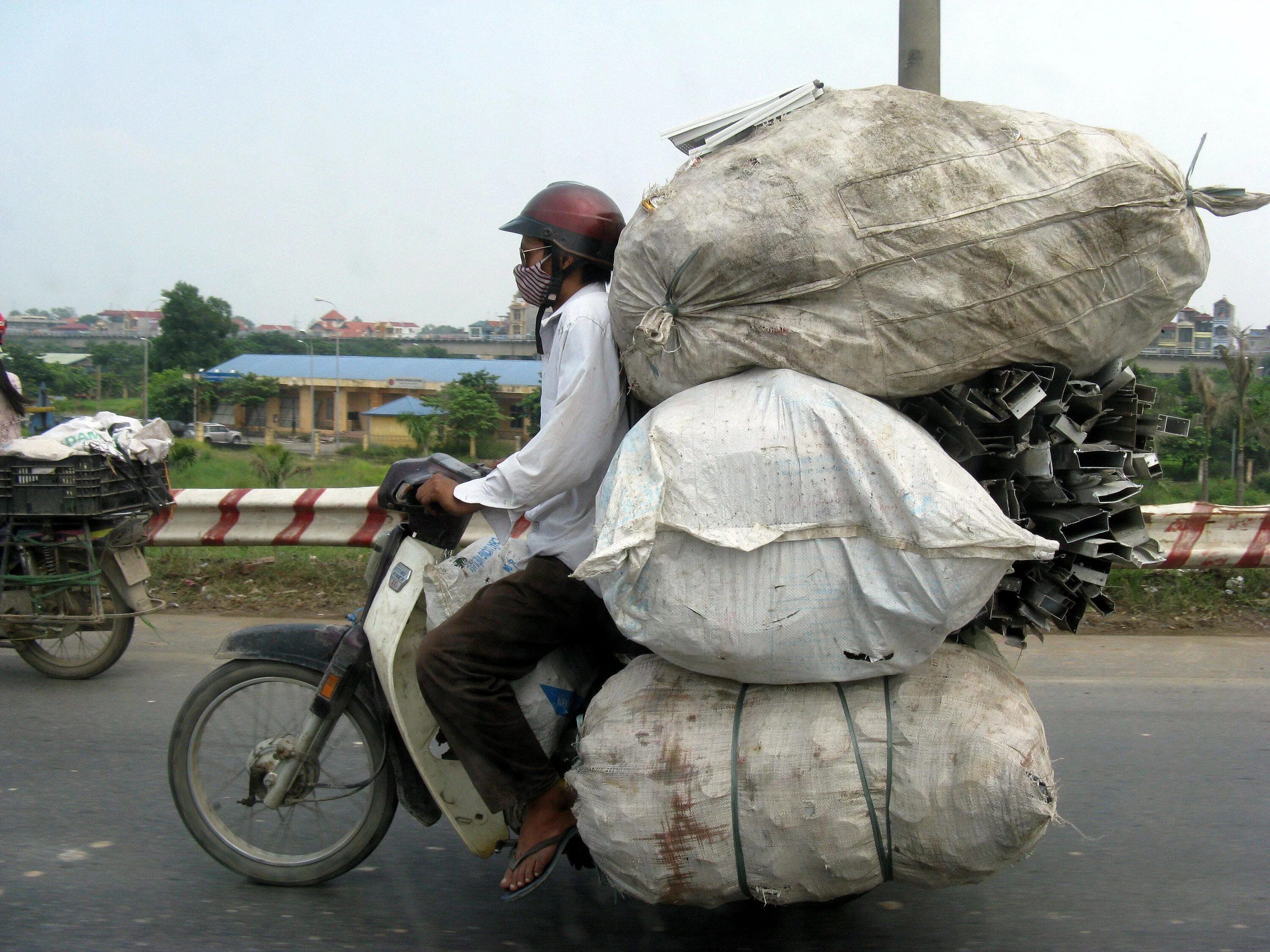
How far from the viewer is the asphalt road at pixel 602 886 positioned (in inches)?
98.0

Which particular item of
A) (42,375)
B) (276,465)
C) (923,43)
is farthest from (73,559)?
(276,465)

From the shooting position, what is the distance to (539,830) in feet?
7.98

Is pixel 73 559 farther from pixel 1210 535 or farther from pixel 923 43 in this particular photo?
pixel 1210 535

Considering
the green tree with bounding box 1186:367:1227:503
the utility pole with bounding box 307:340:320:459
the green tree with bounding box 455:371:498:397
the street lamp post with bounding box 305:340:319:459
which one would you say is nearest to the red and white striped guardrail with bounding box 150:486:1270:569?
the green tree with bounding box 1186:367:1227:503

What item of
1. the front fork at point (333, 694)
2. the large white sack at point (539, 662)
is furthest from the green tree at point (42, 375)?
the large white sack at point (539, 662)

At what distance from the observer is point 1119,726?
3.96 m

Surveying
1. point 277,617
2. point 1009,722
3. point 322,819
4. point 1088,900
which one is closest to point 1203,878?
point 1088,900

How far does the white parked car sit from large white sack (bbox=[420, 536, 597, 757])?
951 centimetres

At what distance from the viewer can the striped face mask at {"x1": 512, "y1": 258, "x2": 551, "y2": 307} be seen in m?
2.59

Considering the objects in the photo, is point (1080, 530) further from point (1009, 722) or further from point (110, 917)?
point (110, 917)

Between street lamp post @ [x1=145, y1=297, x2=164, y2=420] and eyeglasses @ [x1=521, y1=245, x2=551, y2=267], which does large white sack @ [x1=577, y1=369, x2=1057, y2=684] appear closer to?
eyeglasses @ [x1=521, y1=245, x2=551, y2=267]

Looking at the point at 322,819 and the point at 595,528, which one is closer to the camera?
the point at 595,528

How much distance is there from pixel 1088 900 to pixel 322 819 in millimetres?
1996

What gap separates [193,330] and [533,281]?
11.0 metres
